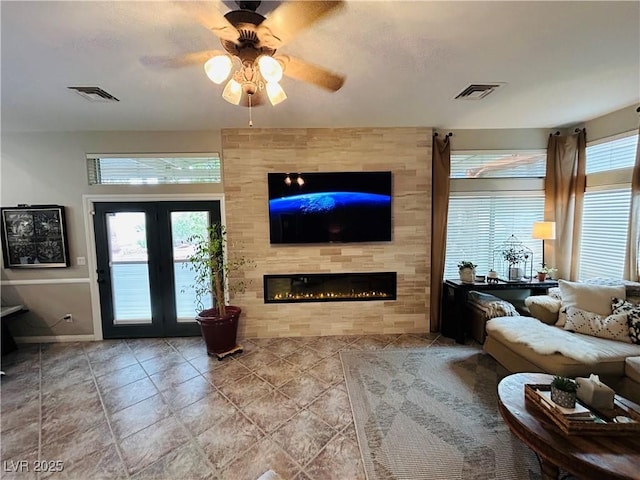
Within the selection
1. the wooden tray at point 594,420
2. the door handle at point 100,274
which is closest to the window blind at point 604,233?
the wooden tray at point 594,420

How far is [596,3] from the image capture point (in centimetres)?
157

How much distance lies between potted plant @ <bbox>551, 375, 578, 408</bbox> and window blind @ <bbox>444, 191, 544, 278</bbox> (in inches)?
101

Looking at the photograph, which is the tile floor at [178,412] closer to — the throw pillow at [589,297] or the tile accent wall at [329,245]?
the tile accent wall at [329,245]

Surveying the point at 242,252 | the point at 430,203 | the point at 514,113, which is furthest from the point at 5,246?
the point at 514,113

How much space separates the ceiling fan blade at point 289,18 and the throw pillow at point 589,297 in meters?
3.44

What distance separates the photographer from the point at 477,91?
270cm

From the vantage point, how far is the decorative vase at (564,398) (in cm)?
162

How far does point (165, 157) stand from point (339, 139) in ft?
7.69

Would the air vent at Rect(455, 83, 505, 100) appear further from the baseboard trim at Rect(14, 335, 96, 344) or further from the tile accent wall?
the baseboard trim at Rect(14, 335, 96, 344)

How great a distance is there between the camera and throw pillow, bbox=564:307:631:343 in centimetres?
259

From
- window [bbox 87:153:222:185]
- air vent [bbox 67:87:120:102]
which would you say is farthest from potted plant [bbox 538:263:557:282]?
air vent [bbox 67:87:120:102]

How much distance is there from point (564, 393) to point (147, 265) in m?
4.46

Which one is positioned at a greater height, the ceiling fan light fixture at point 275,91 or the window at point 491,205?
the ceiling fan light fixture at point 275,91

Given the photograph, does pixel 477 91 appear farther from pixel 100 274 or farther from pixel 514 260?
pixel 100 274
